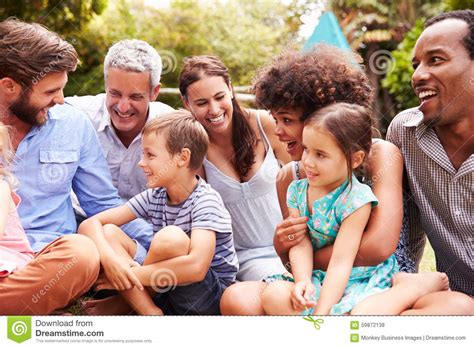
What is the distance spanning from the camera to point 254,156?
3000 mm

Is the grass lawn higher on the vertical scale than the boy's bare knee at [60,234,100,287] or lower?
lower

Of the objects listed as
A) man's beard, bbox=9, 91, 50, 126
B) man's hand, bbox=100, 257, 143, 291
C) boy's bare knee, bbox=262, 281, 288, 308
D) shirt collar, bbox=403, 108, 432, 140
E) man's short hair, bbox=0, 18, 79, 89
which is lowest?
man's hand, bbox=100, 257, 143, 291

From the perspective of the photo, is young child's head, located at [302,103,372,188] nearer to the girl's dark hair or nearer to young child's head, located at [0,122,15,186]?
the girl's dark hair

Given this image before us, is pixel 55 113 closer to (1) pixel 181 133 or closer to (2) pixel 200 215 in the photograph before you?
(1) pixel 181 133

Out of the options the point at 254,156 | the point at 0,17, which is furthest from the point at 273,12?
the point at 254,156

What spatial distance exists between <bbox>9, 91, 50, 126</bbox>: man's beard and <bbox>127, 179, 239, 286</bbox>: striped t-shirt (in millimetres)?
516

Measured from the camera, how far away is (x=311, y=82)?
245 cm

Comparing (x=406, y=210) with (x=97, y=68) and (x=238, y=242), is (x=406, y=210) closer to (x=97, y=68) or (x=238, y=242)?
(x=238, y=242)

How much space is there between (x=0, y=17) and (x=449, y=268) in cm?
418

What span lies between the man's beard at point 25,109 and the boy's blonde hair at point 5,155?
14cm

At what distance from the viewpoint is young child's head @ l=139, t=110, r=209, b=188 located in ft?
8.23

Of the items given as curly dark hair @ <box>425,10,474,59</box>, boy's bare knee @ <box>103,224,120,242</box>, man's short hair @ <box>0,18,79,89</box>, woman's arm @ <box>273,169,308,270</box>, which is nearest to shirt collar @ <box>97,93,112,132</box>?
man's short hair @ <box>0,18,79,89</box>

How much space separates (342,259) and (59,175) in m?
1.20
